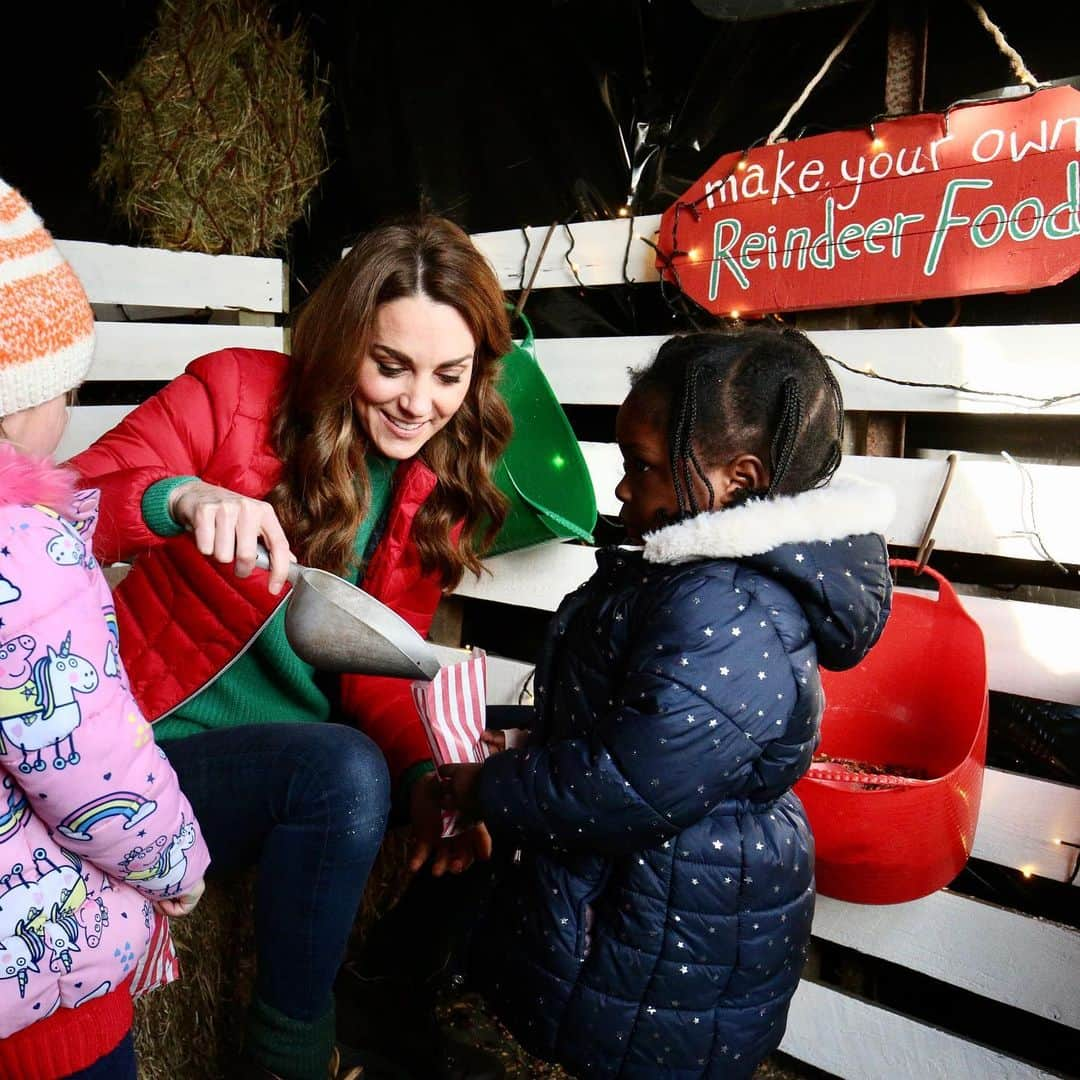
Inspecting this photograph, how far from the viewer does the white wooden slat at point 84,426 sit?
2.29 metres

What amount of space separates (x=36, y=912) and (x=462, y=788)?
53 cm

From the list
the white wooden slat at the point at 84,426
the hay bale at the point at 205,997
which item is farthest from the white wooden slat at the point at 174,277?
the hay bale at the point at 205,997

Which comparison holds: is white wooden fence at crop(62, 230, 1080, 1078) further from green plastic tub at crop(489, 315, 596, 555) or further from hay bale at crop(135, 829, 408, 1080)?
hay bale at crop(135, 829, 408, 1080)

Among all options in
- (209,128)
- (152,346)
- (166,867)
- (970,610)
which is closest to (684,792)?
(166,867)

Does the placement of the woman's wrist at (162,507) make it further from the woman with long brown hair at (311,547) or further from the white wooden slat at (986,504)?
the white wooden slat at (986,504)

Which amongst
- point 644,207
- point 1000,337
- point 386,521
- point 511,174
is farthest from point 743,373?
point 511,174

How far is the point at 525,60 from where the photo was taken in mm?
2178

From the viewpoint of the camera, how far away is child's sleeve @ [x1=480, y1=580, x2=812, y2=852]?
1.08 metres

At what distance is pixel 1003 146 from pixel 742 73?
0.57 m

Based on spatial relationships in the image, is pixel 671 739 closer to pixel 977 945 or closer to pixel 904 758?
pixel 904 758

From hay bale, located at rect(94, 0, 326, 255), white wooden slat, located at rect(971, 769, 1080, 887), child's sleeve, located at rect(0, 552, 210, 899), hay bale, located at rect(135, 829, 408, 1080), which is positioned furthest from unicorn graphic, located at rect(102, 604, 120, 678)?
hay bale, located at rect(94, 0, 326, 255)

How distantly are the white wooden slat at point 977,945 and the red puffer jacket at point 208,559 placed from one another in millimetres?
923

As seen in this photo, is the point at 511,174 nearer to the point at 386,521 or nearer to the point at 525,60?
the point at 525,60

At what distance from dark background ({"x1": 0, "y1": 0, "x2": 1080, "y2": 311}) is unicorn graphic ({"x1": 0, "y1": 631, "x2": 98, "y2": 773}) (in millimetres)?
1373
